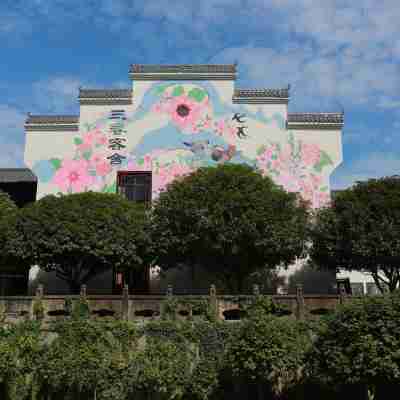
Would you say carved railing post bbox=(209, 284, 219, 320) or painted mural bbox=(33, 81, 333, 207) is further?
painted mural bbox=(33, 81, 333, 207)

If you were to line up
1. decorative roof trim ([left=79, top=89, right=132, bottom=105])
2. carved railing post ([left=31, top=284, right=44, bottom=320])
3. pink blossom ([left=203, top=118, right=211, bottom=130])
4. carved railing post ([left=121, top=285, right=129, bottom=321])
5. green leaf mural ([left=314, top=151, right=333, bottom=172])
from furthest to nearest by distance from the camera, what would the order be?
decorative roof trim ([left=79, top=89, right=132, bottom=105])
pink blossom ([left=203, top=118, right=211, bottom=130])
green leaf mural ([left=314, top=151, right=333, bottom=172])
carved railing post ([left=31, top=284, right=44, bottom=320])
carved railing post ([left=121, top=285, right=129, bottom=321])

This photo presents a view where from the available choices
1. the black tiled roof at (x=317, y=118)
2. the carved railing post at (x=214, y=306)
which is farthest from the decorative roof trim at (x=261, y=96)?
the carved railing post at (x=214, y=306)

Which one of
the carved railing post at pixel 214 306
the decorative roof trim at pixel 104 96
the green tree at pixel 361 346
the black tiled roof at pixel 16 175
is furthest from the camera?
the black tiled roof at pixel 16 175

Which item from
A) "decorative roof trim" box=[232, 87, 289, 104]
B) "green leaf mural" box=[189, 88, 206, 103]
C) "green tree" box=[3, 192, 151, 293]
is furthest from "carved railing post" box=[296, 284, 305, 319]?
"green leaf mural" box=[189, 88, 206, 103]

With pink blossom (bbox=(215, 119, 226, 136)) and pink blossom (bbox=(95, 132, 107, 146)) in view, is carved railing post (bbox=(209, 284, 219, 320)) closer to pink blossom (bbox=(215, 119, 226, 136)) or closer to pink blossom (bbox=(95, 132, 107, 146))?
pink blossom (bbox=(215, 119, 226, 136))

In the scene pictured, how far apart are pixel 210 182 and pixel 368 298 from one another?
31.6ft

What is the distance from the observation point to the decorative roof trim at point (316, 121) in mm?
28609

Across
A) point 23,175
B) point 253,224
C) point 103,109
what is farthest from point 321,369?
point 23,175

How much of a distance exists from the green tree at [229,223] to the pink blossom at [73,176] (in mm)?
5601

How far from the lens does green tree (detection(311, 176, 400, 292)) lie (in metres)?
22.0

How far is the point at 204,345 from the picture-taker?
19.0 metres

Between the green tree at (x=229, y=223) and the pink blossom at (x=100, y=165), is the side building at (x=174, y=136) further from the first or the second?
the green tree at (x=229, y=223)

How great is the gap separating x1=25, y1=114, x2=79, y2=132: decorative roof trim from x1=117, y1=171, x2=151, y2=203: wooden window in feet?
12.5

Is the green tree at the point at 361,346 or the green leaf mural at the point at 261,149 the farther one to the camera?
the green leaf mural at the point at 261,149
